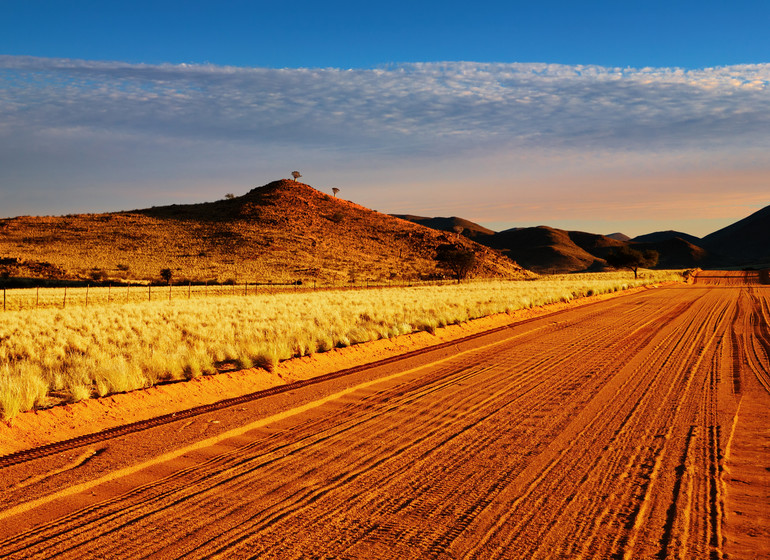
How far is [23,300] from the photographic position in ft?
113

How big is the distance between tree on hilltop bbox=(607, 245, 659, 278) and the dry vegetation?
60.1 m

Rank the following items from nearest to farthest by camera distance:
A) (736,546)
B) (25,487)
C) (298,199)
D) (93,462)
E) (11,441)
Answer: (736,546)
(25,487)
(93,462)
(11,441)
(298,199)

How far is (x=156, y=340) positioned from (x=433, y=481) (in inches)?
480

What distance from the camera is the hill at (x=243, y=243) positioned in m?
67.3

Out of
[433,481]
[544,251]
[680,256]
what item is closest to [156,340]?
[433,481]

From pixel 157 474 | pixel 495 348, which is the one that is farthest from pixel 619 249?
pixel 157 474

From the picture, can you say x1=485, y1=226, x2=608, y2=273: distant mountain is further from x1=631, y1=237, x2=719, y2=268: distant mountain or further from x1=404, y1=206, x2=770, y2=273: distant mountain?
x1=631, y1=237, x2=719, y2=268: distant mountain

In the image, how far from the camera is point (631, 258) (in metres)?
83.1

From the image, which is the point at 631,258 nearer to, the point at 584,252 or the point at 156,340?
the point at 156,340

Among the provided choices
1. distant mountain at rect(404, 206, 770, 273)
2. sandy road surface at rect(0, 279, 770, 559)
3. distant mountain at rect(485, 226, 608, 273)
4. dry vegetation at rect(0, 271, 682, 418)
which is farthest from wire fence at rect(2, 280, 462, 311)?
distant mountain at rect(404, 206, 770, 273)

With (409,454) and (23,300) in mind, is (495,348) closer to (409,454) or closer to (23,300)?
(409,454)

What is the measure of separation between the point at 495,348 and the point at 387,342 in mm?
3051

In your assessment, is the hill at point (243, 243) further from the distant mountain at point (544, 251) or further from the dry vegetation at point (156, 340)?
the distant mountain at point (544, 251)

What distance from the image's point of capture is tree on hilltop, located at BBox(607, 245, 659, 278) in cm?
8281
